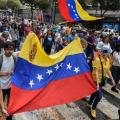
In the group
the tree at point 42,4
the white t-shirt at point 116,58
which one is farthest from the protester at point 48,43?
the tree at point 42,4

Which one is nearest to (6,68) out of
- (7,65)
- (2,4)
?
(7,65)

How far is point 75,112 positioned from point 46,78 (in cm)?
204

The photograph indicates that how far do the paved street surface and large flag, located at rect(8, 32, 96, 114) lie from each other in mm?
918

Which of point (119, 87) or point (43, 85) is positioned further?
point (119, 87)

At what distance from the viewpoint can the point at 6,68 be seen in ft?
23.4

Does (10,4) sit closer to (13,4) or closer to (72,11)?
(13,4)

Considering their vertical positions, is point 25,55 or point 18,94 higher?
point 25,55

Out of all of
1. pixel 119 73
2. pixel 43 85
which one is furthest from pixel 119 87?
pixel 43 85

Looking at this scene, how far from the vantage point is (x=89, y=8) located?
6172 centimetres

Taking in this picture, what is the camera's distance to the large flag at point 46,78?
7172 millimetres

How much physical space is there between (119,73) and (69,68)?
3779 mm

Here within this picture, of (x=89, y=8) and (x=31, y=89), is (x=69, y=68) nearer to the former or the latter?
(x=31, y=89)

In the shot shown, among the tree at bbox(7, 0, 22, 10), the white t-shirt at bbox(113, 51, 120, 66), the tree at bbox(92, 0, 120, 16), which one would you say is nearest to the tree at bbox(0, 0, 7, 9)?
the tree at bbox(7, 0, 22, 10)

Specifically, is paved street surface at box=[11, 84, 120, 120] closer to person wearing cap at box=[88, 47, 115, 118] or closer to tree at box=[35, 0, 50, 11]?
person wearing cap at box=[88, 47, 115, 118]
